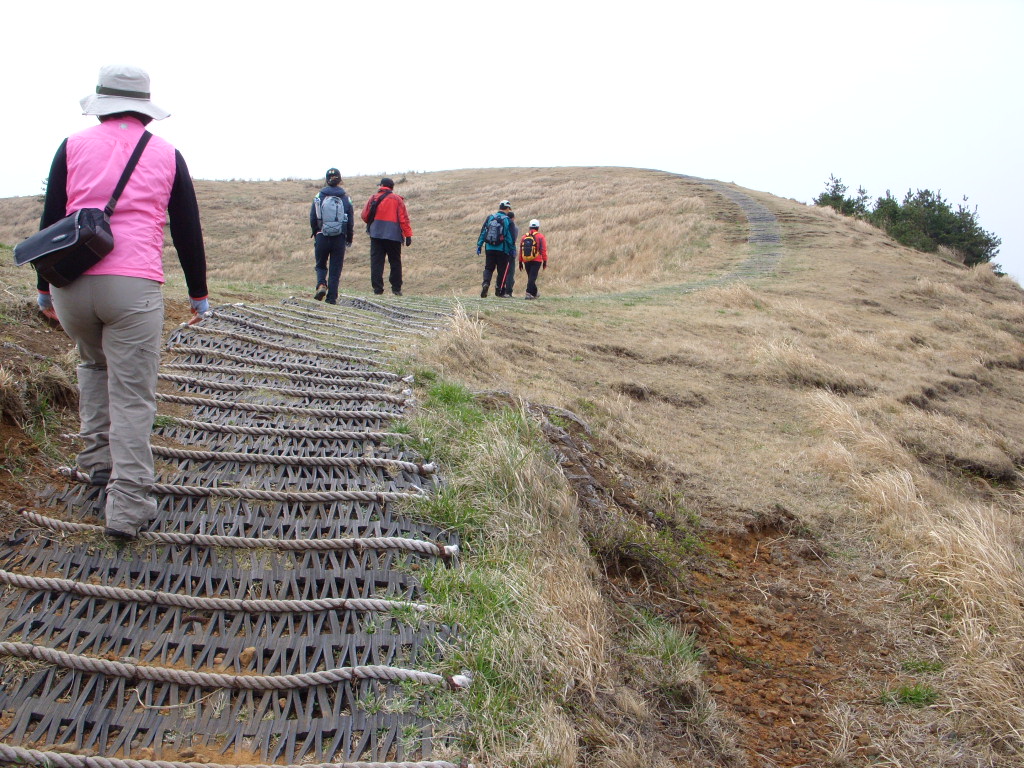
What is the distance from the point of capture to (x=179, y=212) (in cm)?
368

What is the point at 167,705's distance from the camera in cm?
274

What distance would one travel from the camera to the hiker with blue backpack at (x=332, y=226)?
30.3 ft

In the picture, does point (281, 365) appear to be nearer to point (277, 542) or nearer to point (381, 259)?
point (277, 542)

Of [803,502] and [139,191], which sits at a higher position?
[139,191]

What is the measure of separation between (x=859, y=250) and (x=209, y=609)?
21957mm

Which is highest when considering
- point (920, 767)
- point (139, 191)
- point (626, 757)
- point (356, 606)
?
point (139, 191)

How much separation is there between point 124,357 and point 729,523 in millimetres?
3954

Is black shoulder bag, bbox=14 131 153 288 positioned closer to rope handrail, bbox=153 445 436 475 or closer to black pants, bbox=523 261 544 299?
rope handrail, bbox=153 445 436 475

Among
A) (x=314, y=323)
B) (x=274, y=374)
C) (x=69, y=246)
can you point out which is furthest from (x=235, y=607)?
(x=314, y=323)

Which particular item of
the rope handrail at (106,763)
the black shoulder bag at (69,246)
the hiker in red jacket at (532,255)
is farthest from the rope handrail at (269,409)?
the hiker in red jacket at (532,255)

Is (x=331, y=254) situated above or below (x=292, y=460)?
above

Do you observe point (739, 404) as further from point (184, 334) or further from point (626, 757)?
point (626, 757)

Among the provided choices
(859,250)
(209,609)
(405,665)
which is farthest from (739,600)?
(859,250)

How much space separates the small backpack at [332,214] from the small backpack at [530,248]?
18.2ft
